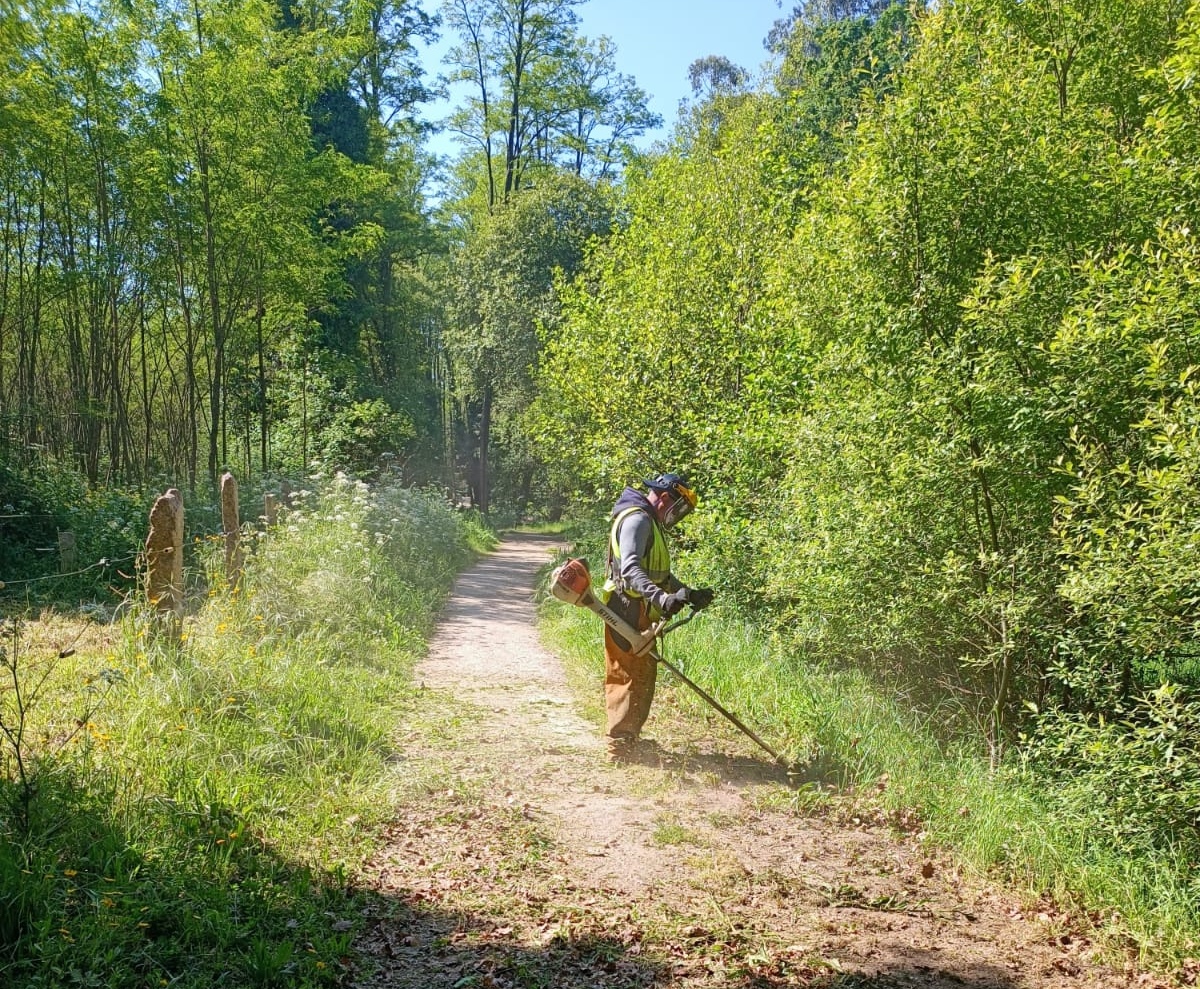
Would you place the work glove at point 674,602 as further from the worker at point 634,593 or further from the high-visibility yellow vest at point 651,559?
the high-visibility yellow vest at point 651,559

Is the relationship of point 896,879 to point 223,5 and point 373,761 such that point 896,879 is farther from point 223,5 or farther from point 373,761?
point 223,5

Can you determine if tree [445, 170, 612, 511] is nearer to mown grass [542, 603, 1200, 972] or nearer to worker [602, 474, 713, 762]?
mown grass [542, 603, 1200, 972]

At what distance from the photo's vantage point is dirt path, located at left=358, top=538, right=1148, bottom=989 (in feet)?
12.1

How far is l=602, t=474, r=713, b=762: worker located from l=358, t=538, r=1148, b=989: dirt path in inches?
13.3

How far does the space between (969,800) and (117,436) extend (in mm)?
18767

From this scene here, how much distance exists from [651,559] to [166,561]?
11.8 ft

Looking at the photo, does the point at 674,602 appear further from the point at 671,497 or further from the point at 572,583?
the point at 671,497

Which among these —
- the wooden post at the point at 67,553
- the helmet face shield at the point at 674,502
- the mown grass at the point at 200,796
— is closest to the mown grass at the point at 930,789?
the helmet face shield at the point at 674,502

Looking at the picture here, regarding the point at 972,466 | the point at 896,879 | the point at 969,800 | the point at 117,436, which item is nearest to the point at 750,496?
the point at 972,466

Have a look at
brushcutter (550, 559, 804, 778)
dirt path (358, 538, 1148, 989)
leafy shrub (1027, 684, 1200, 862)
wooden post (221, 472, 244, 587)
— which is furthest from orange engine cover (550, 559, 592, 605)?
wooden post (221, 472, 244, 587)

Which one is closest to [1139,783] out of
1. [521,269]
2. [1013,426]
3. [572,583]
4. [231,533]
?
[1013,426]

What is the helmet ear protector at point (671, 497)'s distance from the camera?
618 centimetres

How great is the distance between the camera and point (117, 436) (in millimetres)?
18484

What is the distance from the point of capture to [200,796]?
4418 millimetres
